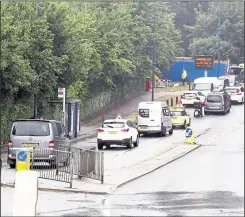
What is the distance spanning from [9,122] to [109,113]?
70.5 feet

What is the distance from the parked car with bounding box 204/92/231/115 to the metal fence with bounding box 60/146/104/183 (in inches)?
1534

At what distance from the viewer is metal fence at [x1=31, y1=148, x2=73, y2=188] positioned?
25.2 m

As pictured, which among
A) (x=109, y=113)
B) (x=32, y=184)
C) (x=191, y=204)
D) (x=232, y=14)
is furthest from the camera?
(x=232, y=14)

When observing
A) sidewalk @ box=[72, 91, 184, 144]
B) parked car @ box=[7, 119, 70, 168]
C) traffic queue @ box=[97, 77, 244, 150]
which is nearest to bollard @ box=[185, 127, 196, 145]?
traffic queue @ box=[97, 77, 244, 150]

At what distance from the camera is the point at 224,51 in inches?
3821

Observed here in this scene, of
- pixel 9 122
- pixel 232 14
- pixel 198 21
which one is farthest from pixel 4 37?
pixel 198 21

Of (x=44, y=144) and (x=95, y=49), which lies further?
(x=95, y=49)

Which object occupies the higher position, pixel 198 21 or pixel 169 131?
pixel 198 21

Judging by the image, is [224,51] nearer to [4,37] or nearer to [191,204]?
[4,37]

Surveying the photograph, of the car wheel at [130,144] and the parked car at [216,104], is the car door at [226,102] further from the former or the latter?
the car wheel at [130,144]

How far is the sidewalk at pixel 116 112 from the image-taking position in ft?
162

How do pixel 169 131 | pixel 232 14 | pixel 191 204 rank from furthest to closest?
pixel 232 14 → pixel 169 131 → pixel 191 204

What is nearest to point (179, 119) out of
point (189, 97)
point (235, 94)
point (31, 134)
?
point (189, 97)

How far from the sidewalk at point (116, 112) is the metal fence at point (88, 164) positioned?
1850 cm
